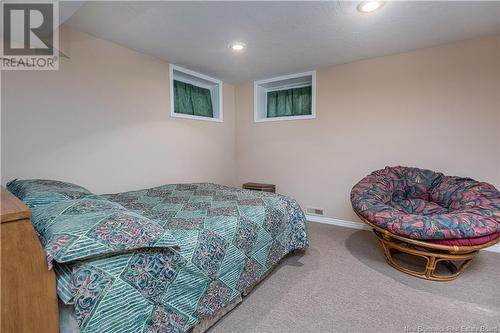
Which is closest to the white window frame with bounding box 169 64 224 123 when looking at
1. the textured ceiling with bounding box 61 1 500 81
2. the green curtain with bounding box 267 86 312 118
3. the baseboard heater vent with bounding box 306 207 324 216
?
the textured ceiling with bounding box 61 1 500 81

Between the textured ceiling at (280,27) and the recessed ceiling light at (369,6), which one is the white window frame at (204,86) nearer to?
the textured ceiling at (280,27)

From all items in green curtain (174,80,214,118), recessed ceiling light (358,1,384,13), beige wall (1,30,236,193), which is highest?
recessed ceiling light (358,1,384,13)

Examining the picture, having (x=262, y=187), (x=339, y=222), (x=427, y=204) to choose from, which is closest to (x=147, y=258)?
(x=262, y=187)

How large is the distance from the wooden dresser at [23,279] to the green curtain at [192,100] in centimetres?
275

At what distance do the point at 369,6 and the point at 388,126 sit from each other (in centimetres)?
165

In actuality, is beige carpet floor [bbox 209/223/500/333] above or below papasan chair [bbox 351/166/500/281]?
below

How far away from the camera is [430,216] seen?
2.07 metres

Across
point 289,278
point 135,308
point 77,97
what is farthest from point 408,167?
point 77,97

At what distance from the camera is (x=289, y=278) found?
2090 millimetres

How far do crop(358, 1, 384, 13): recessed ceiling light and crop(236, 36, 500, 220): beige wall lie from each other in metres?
1.31

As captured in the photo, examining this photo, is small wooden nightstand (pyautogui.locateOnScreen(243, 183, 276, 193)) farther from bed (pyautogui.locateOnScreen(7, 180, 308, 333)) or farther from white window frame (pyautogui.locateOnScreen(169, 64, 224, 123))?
bed (pyautogui.locateOnScreen(7, 180, 308, 333))

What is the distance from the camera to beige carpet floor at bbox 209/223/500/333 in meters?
1.54

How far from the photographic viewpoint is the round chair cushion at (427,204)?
185cm

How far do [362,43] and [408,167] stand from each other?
5.15 ft
